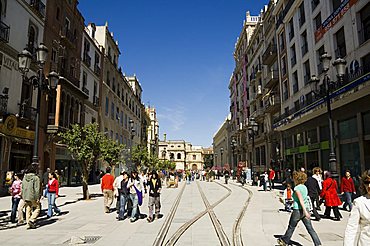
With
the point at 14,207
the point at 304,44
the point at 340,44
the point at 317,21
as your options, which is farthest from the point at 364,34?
the point at 14,207

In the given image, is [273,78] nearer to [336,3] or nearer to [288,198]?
[336,3]

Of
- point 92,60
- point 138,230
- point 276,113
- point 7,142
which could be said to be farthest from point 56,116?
point 276,113

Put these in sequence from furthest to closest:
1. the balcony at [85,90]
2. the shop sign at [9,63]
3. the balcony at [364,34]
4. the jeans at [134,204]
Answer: the balcony at [85,90], the shop sign at [9,63], the balcony at [364,34], the jeans at [134,204]

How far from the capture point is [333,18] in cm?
2083

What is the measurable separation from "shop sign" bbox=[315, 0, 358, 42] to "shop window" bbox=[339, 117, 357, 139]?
6627 mm

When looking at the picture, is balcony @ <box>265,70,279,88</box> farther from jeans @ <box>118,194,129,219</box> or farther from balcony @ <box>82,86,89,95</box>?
jeans @ <box>118,194,129,219</box>

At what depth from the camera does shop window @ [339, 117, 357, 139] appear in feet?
59.6

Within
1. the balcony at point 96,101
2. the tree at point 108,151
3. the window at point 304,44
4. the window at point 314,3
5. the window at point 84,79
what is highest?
the window at point 314,3

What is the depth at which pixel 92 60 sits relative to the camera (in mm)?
33312

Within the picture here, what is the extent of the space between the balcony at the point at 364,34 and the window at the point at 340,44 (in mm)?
1891

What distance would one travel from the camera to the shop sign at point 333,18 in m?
18.8

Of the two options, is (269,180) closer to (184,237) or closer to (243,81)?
(184,237)

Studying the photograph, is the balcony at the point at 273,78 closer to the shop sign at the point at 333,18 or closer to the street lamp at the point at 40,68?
the shop sign at the point at 333,18

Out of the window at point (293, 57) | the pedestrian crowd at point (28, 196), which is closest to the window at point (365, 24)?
the window at point (293, 57)
